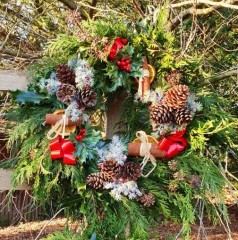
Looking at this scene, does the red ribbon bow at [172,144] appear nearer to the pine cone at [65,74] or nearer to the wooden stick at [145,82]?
the wooden stick at [145,82]

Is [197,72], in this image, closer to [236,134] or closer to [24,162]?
[236,134]

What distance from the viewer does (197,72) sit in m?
1.15

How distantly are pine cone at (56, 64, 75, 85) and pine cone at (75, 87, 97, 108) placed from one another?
2.0 inches

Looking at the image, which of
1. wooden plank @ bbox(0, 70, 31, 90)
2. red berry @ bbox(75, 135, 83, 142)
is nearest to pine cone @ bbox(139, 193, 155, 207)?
red berry @ bbox(75, 135, 83, 142)

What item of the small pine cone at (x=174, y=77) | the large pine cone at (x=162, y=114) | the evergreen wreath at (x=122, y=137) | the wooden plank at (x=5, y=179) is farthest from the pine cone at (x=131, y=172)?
the wooden plank at (x=5, y=179)

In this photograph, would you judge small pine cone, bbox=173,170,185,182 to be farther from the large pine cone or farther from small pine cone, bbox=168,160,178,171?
the large pine cone

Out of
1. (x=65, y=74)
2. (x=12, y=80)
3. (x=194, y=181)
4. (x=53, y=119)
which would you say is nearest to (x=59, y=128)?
(x=53, y=119)

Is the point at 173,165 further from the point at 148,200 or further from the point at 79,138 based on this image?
the point at 79,138

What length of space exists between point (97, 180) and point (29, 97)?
29 cm

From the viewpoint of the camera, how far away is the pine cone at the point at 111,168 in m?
1.02

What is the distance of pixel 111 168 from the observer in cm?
103

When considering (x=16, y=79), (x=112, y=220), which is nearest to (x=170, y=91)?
(x=112, y=220)

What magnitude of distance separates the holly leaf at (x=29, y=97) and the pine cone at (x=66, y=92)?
0.06 metres

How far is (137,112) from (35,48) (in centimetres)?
119
